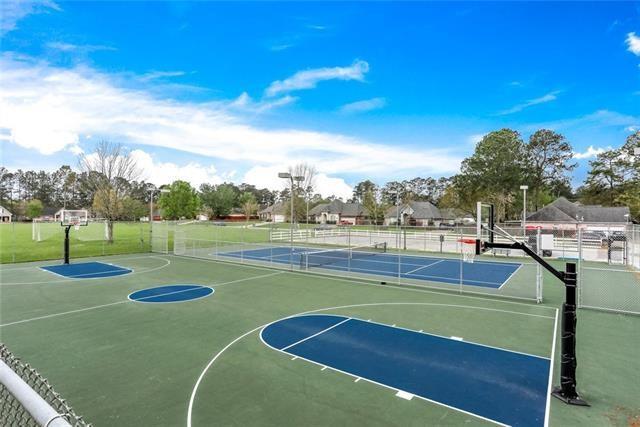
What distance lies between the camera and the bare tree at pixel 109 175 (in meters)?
28.4

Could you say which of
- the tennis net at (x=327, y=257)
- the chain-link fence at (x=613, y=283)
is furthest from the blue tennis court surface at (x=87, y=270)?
the chain-link fence at (x=613, y=283)

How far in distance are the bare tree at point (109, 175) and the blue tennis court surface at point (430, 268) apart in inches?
604

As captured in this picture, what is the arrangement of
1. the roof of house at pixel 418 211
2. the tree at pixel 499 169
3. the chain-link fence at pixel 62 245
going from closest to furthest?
the chain-link fence at pixel 62 245, the tree at pixel 499 169, the roof of house at pixel 418 211

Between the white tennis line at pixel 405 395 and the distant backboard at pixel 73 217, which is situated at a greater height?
the distant backboard at pixel 73 217

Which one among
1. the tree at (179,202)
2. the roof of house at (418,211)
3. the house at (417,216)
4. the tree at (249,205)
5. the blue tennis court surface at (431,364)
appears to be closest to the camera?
the blue tennis court surface at (431,364)

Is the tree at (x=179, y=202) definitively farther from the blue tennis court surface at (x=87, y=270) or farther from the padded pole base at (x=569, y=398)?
the padded pole base at (x=569, y=398)

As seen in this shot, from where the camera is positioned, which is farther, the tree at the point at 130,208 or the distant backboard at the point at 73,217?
the tree at the point at 130,208

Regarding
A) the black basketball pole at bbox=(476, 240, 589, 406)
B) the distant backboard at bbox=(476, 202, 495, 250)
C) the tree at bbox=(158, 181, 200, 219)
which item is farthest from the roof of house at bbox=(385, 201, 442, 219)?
the black basketball pole at bbox=(476, 240, 589, 406)

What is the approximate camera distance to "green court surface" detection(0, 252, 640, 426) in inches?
215

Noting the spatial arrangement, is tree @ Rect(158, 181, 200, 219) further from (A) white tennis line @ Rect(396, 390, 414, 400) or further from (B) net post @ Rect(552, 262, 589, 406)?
(B) net post @ Rect(552, 262, 589, 406)

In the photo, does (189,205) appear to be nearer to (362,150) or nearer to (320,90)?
(362,150)

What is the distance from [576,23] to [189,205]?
73105mm

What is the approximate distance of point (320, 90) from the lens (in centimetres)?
2603

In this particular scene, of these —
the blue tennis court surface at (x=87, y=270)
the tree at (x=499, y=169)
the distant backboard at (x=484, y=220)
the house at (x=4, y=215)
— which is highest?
the tree at (x=499, y=169)
